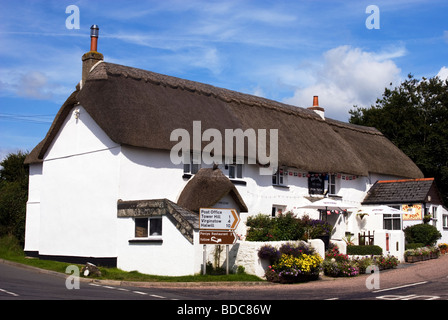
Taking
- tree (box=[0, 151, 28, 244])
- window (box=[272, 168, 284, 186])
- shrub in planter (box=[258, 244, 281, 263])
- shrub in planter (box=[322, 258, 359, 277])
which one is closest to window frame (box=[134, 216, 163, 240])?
shrub in planter (box=[258, 244, 281, 263])

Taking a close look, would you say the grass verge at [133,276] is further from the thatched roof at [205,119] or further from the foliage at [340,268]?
the thatched roof at [205,119]

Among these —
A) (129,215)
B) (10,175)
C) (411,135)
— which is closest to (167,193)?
(129,215)

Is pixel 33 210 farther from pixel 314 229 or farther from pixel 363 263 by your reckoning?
pixel 363 263

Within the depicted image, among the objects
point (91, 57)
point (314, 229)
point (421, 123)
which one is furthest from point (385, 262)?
point (421, 123)

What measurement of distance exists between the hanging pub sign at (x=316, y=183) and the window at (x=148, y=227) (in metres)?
11.9

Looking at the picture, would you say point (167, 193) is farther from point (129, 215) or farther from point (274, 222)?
point (274, 222)

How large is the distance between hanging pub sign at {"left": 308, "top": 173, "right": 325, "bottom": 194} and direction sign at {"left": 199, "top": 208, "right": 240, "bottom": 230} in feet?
39.0

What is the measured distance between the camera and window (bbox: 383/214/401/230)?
30.7 meters

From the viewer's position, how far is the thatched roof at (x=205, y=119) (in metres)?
22.3

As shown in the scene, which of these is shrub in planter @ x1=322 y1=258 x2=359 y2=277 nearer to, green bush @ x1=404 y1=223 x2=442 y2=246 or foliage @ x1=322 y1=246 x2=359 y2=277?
foliage @ x1=322 y1=246 x2=359 y2=277

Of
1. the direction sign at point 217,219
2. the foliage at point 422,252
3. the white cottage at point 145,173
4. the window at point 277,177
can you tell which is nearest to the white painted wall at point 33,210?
the white cottage at point 145,173
